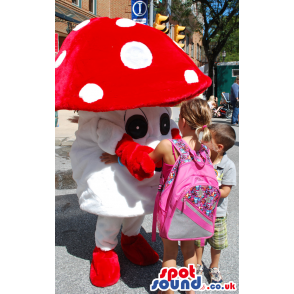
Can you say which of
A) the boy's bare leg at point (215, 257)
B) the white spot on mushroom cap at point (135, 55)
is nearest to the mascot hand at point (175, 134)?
the white spot on mushroom cap at point (135, 55)

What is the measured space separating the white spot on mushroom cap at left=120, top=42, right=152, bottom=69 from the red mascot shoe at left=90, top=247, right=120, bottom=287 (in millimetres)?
1449

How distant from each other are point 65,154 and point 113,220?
442 cm

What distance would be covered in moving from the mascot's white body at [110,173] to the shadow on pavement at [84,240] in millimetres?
616

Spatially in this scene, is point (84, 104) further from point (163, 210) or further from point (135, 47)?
point (163, 210)

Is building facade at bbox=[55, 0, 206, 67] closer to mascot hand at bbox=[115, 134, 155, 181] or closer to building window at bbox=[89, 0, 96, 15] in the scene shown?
building window at bbox=[89, 0, 96, 15]

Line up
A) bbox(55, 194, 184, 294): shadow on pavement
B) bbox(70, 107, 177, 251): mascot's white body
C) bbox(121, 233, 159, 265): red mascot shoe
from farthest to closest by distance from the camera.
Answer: bbox(121, 233, 159, 265): red mascot shoe
bbox(55, 194, 184, 294): shadow on pavement
bbox(70, 107, 177, 251): mascot's white body

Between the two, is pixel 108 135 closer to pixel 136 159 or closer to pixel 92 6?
pixel 136 159

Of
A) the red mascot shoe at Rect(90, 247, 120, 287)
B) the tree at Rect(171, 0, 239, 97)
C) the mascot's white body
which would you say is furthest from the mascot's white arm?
the tree at Rect(171, 0, 239, 97)

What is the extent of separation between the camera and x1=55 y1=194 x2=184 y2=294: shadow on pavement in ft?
7.66

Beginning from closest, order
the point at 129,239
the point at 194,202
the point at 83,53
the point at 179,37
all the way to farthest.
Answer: the point at 194,202, the point at 83,53, the point at 129,239, the point at 179,37

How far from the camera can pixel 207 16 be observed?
16703mm

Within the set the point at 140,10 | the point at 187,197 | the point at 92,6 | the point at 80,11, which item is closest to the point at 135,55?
the point at 187,197

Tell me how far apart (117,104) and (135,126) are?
33 centimetres

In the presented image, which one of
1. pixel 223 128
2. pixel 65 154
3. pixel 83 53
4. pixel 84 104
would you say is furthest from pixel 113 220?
pixel 65 154
